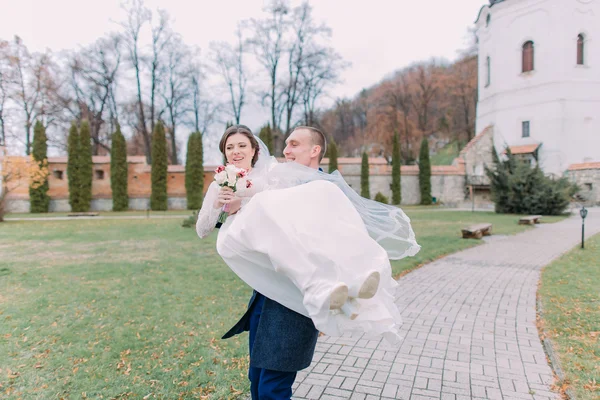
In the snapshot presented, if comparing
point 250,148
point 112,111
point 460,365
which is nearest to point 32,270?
point 250,148

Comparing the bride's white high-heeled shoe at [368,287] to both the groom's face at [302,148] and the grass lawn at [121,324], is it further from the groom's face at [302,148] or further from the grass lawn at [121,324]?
the grass lawn at [121,324]

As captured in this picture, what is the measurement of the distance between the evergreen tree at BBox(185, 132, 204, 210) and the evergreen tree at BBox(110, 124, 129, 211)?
4.42 metres

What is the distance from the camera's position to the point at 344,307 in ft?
6.27

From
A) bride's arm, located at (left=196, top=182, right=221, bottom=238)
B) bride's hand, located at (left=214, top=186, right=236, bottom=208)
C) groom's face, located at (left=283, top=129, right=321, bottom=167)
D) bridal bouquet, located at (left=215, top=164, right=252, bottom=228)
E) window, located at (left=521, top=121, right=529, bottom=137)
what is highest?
window, located at (left=521, top=121, right=529, bottom=137)

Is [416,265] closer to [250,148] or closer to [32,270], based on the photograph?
[250,148]

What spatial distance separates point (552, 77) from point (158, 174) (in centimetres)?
2974

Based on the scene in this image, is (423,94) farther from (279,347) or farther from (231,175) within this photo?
(279,347)

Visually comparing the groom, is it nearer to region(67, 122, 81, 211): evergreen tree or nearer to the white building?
region(67, 122, 81, 211): evergreen tree

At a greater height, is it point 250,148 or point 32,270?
point 250,148

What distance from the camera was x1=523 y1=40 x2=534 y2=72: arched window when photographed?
30.6 meters

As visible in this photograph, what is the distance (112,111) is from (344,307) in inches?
1572

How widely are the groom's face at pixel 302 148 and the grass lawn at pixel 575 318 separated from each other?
2883mm

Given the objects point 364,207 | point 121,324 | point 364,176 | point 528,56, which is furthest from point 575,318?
point 528,56

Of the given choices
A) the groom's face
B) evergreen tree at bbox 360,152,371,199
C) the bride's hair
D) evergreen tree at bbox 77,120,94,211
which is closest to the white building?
evergreen tree at bbox 360,152,371,199
